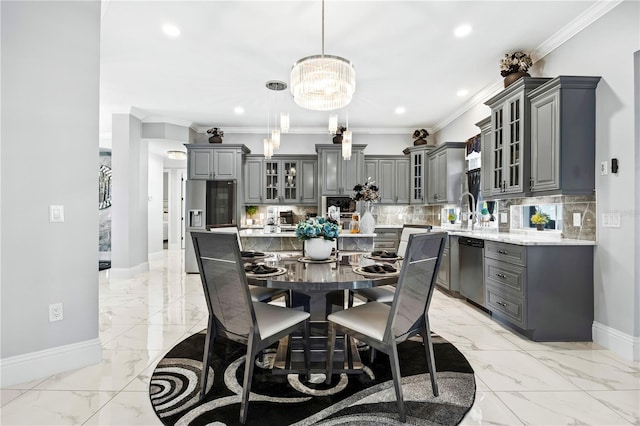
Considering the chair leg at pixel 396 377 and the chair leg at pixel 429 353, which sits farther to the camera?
the chair leg at pixel 429 353

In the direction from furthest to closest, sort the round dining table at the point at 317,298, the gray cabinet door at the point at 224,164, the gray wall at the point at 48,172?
the gray cabinet door at the point at 224,164 → the gray wall at the point at 48,172 → the round dining table at the point at 317,298

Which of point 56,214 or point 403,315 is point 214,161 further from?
point 403,315

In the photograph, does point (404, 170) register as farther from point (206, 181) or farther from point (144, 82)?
point (144, 82)

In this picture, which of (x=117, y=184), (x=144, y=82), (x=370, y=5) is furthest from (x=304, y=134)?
(x=370, y=5)

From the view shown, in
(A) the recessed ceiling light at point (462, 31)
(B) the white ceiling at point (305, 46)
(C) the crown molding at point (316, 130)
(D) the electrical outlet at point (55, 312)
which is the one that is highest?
(B) the white ceiling at point (305, 46)

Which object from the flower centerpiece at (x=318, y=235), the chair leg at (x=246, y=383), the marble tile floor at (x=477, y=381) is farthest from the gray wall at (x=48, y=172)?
the flower centerpiece at (x=318, y=235)

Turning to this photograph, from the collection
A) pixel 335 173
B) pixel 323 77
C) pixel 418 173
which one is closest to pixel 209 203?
pixel 335 173

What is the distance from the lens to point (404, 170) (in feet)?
21.0

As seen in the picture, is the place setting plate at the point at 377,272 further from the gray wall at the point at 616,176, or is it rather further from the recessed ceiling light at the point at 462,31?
the recessed ceiling light at the point at 462,31

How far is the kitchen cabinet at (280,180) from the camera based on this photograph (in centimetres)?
636

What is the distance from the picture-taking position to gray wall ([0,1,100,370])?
83.0 inches

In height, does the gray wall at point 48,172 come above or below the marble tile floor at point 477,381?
above

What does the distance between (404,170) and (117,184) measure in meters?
5.31

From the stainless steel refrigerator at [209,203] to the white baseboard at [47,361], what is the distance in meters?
3.50
